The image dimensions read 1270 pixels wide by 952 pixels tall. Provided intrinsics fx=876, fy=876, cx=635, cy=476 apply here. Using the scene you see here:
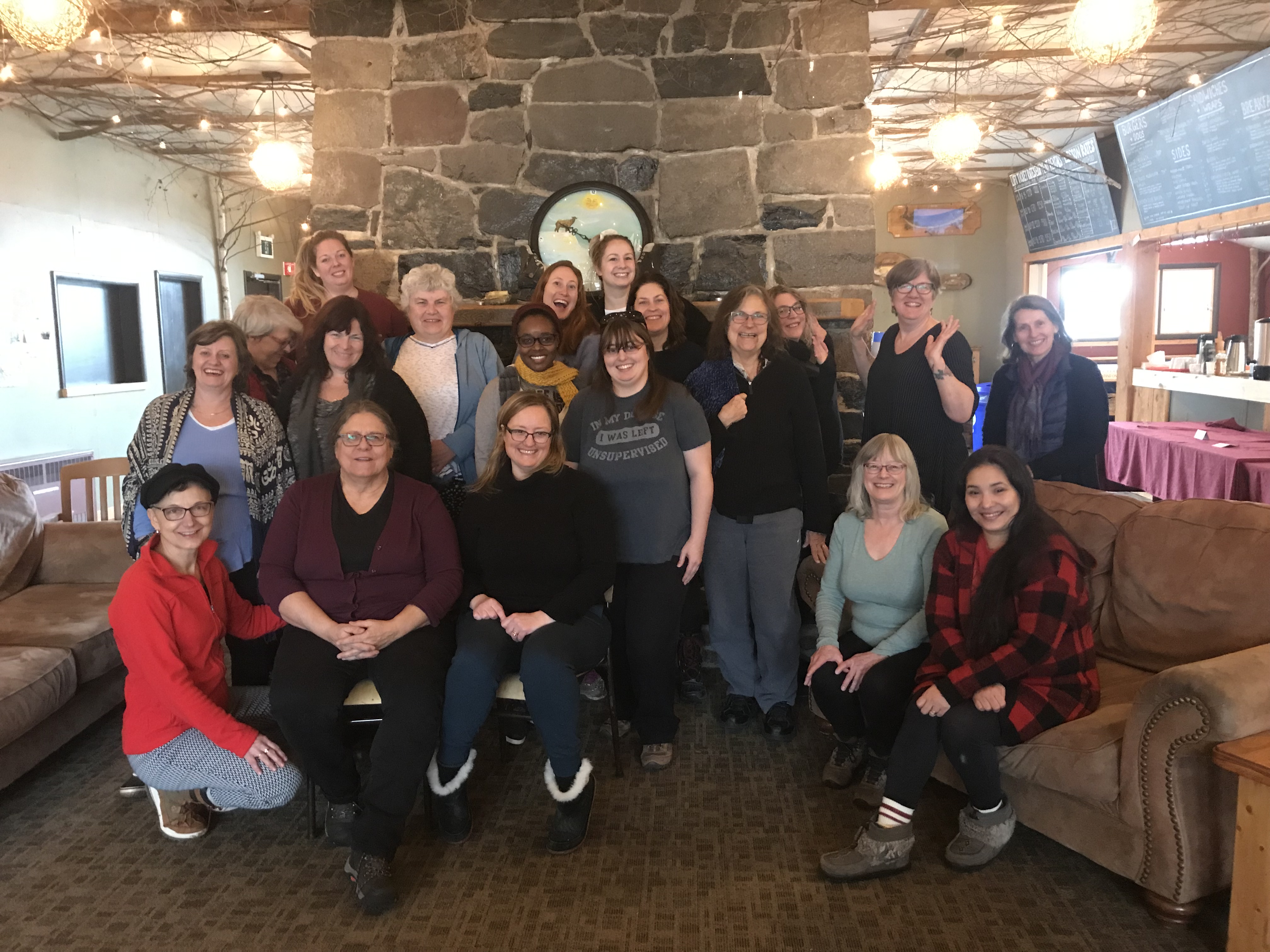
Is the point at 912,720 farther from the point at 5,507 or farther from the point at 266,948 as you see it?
the point at 5,507

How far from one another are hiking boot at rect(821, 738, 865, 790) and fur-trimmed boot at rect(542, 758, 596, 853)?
734mm

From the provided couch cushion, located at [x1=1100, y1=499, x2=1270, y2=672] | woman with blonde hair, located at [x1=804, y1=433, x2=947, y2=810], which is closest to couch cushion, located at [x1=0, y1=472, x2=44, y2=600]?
woman with blonde hair, located at [x1=804, y1=433, x2=947, y2=810]

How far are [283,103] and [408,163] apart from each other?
2485 millimetres

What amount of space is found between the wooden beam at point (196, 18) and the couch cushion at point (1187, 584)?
389 centimetres

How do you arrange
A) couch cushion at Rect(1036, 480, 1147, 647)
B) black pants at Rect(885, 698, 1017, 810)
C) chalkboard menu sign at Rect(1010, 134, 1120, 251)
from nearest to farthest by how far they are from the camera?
black pants at Rect(885, 698, 1017, 810) < couch cushion at Rect(1036, 480, 1147, 647) < chalkboard menu sign at Rect(1010, 134, 1120, 251)

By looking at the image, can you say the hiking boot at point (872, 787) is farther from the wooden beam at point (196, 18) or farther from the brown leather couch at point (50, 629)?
the wooden beam at point (196, 18)

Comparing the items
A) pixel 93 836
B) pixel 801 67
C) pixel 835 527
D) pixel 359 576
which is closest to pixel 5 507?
pixel 93 836

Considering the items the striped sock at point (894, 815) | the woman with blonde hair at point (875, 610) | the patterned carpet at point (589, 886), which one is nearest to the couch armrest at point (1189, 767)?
→ the patterned carpet at point (589, 886)

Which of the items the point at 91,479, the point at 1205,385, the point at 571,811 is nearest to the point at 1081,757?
the point at 571,811

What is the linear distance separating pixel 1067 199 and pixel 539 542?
22.7ft

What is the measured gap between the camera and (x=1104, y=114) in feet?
20.3

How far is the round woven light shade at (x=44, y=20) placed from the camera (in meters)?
3.07

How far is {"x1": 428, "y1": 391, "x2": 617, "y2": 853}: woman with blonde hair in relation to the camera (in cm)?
230

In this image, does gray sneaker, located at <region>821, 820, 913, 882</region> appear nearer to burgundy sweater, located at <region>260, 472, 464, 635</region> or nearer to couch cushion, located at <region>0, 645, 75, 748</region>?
burgundy sweater, located at <region>260, 472, 464, 635</region>
